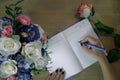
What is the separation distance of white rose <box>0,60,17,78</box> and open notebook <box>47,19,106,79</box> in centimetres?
25

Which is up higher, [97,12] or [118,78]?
[97,12]

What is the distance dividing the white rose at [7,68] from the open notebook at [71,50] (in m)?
0.25

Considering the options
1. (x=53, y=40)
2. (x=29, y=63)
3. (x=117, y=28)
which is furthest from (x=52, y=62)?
(x=117, y=28)

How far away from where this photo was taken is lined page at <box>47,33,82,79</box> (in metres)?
1.12

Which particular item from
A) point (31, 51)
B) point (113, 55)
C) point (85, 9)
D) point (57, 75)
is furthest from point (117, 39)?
point (31, 51)

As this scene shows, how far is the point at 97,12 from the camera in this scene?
118cm

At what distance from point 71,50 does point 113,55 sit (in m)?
0.18

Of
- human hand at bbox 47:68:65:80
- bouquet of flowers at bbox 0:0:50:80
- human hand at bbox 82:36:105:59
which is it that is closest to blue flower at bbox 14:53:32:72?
bouquet of flowers at bbox 0:0:50:80

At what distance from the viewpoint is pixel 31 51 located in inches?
35.3

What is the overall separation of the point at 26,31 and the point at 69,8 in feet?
1.07

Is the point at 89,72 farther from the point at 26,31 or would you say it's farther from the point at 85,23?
the point at 26,31

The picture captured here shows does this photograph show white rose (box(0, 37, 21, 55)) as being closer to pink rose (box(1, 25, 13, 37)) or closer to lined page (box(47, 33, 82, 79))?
pink rose (box(1, 25, 13, 37))

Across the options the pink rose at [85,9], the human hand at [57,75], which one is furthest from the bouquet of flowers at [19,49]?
the pink rose at [85,9]

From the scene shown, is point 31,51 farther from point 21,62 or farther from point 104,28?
point 104,28
